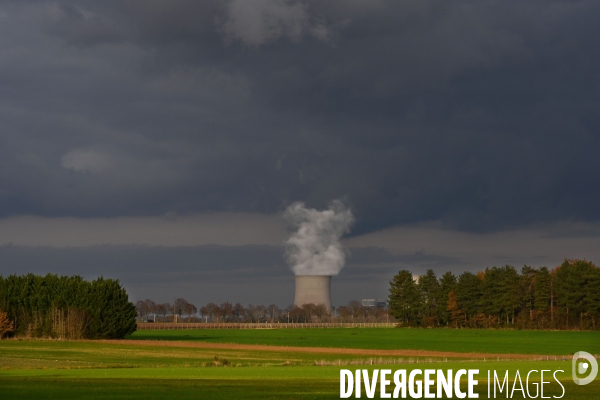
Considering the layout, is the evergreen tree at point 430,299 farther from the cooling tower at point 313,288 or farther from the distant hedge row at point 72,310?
the distant hedge row at point 72,310

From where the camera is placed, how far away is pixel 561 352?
73562mm

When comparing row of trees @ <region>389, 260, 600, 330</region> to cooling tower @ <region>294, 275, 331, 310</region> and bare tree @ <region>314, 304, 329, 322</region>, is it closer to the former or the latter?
bare tree @ <region>314, 304, 329, 322</region>

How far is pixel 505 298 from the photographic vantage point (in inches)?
5276

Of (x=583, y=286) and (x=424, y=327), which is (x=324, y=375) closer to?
(x=583, y=286)

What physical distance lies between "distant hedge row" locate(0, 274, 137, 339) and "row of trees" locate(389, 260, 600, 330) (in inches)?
2707

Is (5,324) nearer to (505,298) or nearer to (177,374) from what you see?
(177,374)

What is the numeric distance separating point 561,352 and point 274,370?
37610 mm

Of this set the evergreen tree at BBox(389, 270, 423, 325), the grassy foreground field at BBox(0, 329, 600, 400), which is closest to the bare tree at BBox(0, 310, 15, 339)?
the grassy foreground field at BBox(0, 329, 600, 400)

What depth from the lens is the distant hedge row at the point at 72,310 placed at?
281ft

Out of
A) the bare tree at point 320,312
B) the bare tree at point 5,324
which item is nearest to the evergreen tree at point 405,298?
the bare tree at point 320,312

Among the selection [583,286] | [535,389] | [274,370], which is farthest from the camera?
[583,286]

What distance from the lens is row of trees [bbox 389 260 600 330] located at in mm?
125000

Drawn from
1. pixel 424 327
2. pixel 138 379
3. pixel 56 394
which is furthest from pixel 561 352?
pixel 424 327

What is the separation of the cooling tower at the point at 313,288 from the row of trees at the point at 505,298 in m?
30.0
